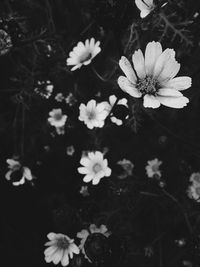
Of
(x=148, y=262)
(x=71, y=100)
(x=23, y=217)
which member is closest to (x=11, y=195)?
(x=23, y=217)

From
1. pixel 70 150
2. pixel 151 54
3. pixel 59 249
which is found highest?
pixel 151 54

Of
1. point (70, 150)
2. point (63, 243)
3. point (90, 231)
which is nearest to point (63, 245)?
point (63, 243)

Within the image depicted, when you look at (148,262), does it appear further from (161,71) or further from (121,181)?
(161,71)

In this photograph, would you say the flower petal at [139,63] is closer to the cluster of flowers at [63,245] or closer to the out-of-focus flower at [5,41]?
the out-of-focus flower at [5,41]

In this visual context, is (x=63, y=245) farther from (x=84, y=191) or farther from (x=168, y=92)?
(x=168, y=92)

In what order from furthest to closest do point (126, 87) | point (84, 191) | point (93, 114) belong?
1. point (84, 191)
2. point (93, 114)
3. point (126, 87)
